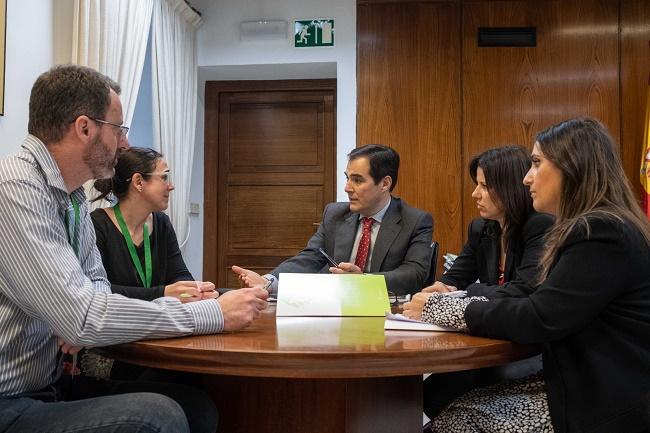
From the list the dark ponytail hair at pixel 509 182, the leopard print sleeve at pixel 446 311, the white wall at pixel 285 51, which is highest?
the white wall at pixel 285 51

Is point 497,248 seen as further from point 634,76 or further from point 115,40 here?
point 634,76

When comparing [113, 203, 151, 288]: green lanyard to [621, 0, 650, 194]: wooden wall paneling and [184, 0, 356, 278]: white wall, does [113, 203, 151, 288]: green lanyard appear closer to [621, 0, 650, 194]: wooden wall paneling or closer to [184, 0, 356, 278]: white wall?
[184, 0, 356, 278]: white wall

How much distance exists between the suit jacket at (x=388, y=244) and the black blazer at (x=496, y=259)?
161mm

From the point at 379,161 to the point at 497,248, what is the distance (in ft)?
2.77

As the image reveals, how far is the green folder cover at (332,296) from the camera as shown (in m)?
1.65

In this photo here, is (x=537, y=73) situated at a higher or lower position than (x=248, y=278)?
higher

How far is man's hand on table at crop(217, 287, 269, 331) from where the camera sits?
1.32 meters

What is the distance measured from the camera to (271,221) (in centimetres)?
505

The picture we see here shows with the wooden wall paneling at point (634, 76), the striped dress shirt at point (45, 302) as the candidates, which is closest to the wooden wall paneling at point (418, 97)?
the wooden wall paneling at point (634, 76)

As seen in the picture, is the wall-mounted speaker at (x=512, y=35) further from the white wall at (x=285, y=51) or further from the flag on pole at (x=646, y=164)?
the white wall at (x=285, y=51)

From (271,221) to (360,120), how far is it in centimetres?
123

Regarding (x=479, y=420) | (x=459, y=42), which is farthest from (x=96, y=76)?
(x=459, y=42)

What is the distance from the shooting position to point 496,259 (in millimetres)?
2152

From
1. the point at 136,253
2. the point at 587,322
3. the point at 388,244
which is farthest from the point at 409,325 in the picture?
the point at 136,253
